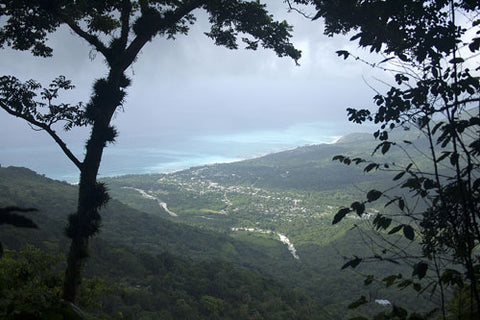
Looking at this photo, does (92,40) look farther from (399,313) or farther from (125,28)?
(399,313)

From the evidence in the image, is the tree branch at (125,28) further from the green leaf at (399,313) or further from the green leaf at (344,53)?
the green leaf at (399,313)

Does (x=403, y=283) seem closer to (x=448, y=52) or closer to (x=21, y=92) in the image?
(x=448, y=52)

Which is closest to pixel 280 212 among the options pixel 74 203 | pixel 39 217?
pixel 74 203

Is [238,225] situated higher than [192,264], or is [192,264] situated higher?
[192,264]

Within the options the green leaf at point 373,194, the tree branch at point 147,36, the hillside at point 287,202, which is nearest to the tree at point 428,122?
the green leaf at point 373,194

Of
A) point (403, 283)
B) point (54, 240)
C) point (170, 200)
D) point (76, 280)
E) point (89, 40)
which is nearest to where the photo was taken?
point (403, 283)

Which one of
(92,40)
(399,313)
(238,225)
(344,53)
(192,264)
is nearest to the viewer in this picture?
(399,313)

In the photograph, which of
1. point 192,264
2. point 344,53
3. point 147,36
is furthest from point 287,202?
point 344,53

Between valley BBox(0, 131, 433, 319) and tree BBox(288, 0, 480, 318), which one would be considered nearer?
tree BBox(288, 0, 480, 318)

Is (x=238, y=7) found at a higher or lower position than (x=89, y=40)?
higher

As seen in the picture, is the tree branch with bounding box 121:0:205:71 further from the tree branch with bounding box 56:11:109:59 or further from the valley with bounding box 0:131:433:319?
the valley with bounding box 0:131:433:319

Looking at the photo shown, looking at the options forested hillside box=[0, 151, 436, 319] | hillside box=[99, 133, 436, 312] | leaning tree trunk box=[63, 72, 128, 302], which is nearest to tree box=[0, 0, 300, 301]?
leaning tree trunk box=[63, 72, 128, 302]
